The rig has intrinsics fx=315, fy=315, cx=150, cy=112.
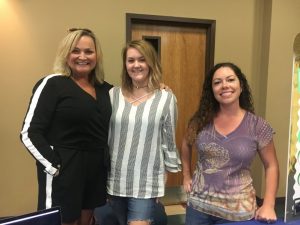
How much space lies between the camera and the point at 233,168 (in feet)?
4.44

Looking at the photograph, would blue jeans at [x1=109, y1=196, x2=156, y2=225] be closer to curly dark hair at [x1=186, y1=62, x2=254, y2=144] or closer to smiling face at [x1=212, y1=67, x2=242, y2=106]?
curly dark hair at [x1=186, y1=62, x2=254, y2=144]

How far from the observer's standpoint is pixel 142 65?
159cm

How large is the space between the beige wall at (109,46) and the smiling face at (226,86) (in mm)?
1595

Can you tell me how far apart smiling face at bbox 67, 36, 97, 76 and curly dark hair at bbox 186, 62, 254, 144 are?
606mm

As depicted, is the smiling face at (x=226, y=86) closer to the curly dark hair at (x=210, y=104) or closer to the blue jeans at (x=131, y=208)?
the curly dark hair at (x=210, y=104)

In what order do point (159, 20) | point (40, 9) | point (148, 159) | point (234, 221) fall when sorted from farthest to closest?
point (159, 20)
point (40, 9)
point (148, 159)
point (234, 221)

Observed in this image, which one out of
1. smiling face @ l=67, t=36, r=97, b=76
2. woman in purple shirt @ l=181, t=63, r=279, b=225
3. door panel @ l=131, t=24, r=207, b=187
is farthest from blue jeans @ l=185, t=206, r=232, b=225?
door panel @ l=131, t=24, r=207, b=187

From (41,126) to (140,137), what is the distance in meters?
0.47

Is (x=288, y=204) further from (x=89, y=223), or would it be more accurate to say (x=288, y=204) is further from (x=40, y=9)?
(x=40, y=9)

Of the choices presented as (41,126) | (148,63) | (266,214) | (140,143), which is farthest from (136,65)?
(266,214)

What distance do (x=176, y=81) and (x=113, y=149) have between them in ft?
5.68

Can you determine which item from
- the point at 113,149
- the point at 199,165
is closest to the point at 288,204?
the point at 199,165

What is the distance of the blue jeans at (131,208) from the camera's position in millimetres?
1592

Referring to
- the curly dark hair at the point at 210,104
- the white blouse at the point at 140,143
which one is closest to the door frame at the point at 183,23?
the white blouse at the point at 140,143
